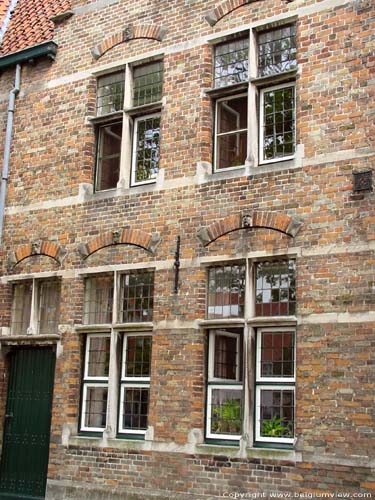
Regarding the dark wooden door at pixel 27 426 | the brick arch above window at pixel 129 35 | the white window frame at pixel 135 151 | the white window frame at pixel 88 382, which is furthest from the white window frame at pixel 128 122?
the dark wooden door at pixel 27 426

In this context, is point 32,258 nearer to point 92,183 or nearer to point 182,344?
point 92,183

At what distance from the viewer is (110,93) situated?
511 inches

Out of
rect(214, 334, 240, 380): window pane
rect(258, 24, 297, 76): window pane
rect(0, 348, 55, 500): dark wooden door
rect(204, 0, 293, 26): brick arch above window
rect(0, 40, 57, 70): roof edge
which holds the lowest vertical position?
rect(0, 348, 55, 500): dark wooden door

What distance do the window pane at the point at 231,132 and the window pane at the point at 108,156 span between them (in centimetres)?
201

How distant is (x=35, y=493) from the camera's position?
12.1m

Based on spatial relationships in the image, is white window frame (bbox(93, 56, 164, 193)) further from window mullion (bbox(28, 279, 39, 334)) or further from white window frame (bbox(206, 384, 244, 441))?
white window frame (bbox(206, 384, 244, 441))

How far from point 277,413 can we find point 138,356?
8.22 ft

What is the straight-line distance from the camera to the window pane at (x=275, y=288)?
1017cm

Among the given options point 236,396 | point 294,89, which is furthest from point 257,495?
point 294,89

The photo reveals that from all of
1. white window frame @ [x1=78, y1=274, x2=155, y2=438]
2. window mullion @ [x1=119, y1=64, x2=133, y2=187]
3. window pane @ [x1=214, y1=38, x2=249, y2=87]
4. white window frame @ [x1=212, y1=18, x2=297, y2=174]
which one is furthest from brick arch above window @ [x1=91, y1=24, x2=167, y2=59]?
white window frame @ [x1=78, y1=274, x2=155, y2=438]

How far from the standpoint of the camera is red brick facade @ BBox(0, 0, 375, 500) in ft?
31.2

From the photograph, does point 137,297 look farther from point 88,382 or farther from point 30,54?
point 30,54

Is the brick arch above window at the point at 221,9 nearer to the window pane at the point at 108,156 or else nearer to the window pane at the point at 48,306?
the window pane at the point at 108,156

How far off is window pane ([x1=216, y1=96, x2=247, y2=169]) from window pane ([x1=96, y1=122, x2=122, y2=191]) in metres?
2.01
